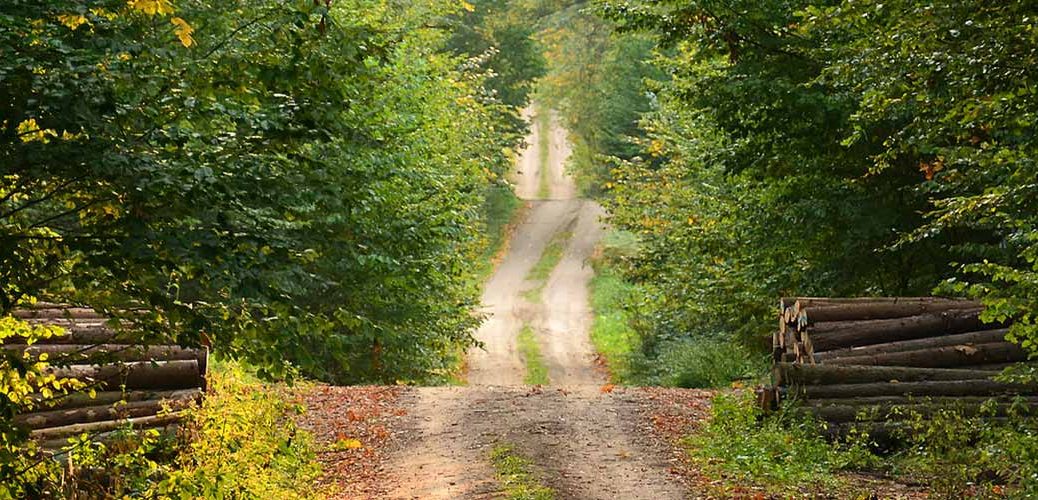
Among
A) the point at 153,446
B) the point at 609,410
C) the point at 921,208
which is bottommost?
the point at 609,410

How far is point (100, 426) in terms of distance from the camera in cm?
1220

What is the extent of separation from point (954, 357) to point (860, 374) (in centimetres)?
147

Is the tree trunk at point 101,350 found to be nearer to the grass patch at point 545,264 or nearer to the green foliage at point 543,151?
the grass patch at point 545,264

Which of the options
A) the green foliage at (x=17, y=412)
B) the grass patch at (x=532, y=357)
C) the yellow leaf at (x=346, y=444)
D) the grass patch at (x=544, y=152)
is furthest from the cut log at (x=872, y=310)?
the grass patch at (x=544, y=152)

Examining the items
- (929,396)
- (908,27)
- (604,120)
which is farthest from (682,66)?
(604,120)

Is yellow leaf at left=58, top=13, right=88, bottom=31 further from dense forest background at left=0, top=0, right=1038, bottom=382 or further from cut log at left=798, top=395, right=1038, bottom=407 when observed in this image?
cut log at left=798, top=395, right=1038, bottom=407

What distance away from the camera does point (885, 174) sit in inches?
743

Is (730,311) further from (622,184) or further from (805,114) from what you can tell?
(622,184)

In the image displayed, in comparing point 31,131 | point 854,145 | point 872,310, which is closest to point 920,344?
point 872,310

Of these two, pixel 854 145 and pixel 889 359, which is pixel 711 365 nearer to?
pixel 854 145

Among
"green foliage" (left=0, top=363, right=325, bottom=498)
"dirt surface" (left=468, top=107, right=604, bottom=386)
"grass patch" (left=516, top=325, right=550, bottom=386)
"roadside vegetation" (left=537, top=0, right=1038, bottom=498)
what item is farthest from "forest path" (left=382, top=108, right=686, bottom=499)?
"grass patch" (left=516, top=325, right=550, bottom=386)

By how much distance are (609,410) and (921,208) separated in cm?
588

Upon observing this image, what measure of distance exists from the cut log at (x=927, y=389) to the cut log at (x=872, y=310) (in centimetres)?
144

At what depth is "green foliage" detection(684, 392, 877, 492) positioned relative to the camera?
1263 centimetres
